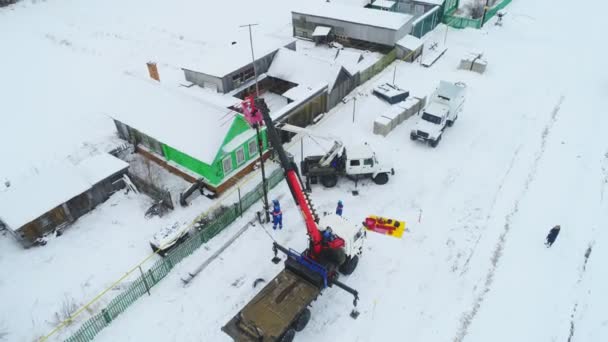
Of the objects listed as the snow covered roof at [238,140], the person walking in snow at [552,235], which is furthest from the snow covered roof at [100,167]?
the person walking in snow at [552,235]

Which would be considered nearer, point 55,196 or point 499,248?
point 499,248

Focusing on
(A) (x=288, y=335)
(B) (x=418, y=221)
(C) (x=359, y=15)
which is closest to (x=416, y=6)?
(C) (x=359, y=15)

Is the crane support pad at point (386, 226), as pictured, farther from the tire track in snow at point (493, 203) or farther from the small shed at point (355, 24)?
the small shed at point (355, 24)

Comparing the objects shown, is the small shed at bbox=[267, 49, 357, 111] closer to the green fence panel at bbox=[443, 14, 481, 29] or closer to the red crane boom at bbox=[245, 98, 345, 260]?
the red crane boom at bbox=[245, 98, 345, 260]

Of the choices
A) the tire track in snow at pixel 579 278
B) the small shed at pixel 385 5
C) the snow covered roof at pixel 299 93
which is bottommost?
the tire track in snow at pixel 579 278

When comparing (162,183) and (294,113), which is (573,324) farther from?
(162,183)

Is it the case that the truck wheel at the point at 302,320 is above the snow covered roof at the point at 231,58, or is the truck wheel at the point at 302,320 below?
below

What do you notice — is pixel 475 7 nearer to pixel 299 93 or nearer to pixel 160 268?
pixel 299 93

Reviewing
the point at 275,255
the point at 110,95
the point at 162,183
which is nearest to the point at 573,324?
the point at 275,255
